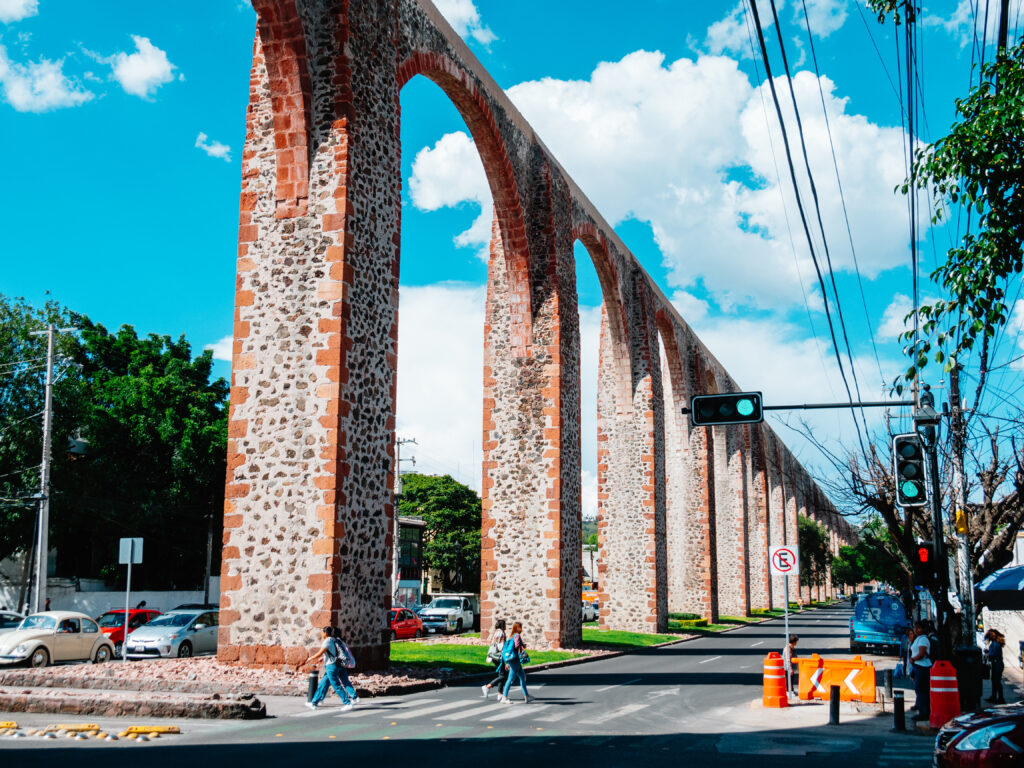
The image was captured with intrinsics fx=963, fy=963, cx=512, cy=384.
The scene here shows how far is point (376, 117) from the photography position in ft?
57.1

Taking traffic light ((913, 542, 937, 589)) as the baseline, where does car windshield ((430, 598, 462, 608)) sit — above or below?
below

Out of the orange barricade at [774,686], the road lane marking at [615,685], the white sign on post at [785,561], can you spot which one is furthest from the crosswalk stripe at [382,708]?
the white sign on post at [785,561]

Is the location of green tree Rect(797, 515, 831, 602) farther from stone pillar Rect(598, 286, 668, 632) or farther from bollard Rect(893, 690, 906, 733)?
bollard Rect(893, 690, 906, 733)

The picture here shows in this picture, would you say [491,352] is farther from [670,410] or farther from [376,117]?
[670,410]

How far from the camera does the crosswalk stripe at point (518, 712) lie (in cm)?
1226

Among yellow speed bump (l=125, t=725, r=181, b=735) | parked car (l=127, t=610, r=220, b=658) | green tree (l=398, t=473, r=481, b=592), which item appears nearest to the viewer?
yellow speed bump (l=125, t=725, r=181, b=735)

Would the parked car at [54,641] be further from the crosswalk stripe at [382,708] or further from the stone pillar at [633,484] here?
the stone pillar at [633,484]

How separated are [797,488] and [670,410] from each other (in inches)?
1685

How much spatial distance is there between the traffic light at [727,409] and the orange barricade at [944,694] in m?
3.96

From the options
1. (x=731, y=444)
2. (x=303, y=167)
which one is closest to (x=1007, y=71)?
(x=303, y=167)

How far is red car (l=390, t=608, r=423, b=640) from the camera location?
1419 inches

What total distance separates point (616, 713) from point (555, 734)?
2384mm

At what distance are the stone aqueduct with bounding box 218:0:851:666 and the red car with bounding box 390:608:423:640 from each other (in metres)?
12.2

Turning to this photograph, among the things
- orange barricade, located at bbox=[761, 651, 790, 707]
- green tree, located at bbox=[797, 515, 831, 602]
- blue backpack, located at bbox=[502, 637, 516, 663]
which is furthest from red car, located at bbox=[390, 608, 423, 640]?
green tree, located at bbox=[797, 515, 831, 602]
